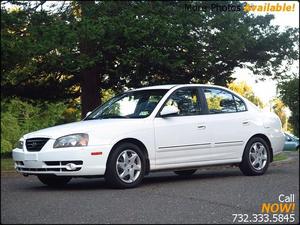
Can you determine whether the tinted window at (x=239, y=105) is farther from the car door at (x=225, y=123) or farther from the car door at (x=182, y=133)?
the car door at (x=182, y=133)

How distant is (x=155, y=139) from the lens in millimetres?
9328

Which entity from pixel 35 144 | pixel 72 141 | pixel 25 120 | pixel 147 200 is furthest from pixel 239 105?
pixel 25 120

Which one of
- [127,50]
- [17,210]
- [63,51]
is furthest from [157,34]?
[17,210]

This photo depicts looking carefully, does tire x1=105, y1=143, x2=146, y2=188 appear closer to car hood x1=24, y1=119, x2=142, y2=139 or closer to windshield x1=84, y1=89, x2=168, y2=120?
car hood x1=24, y1=119, x2=142, y2=139

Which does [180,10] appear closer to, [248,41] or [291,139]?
[248,41]

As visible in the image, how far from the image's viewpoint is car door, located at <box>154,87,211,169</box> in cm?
943

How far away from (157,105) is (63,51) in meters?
6.70

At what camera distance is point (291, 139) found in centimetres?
3947

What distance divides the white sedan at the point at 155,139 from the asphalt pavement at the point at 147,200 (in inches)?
12.7

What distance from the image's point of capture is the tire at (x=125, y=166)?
343 inches

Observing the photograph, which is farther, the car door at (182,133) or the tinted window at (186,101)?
the tinted window at (186,101)

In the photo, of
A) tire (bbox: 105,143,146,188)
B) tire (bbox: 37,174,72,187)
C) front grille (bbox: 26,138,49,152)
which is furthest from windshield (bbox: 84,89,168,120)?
front grille (bbox: 26,138,49,152)

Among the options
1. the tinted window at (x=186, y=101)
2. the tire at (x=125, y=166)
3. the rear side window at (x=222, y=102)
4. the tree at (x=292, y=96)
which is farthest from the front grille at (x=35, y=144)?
the tree at (x=292, y=96)

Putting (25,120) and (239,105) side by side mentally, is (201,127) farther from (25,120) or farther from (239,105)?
(25,120)
